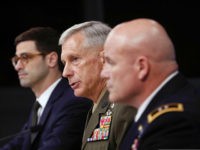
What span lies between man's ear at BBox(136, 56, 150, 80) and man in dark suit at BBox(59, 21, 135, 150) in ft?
2.52

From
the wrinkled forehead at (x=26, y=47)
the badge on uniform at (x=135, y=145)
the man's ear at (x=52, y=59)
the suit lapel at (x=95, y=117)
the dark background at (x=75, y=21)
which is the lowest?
the badge on uniform at (x=135, y=145)

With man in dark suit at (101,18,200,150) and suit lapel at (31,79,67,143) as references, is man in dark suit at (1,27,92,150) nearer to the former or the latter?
suit lapel at (31,79,67,143)

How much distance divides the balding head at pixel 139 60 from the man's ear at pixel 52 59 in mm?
1569

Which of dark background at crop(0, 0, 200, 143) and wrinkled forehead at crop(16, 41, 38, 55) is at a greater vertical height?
dark background at crop(0, 0, 200, 143)

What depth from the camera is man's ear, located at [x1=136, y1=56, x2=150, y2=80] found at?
1.86 m

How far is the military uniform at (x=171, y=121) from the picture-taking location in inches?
69.7

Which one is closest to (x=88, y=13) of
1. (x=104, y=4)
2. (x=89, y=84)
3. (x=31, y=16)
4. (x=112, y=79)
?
(x=104, y=4)

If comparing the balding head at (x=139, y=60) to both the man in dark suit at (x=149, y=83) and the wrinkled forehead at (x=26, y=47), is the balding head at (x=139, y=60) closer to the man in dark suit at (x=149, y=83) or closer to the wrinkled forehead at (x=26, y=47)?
the man in dark suit at (x=149, y=83)

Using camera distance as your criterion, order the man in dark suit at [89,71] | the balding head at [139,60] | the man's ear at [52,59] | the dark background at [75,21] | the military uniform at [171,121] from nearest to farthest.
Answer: the military uniform at [171,121] → the balding head at [139,60] → the man in dark suit at [89,71] → the man's ear at [52,59] → the dark background at [75,21]

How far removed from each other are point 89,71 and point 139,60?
3.26ft

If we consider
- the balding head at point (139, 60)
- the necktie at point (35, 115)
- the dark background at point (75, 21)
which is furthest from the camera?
the dark background at point (75, 21)

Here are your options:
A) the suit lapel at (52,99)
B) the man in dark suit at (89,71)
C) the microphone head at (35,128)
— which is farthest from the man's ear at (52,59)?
the man in dark suit at (89,71)

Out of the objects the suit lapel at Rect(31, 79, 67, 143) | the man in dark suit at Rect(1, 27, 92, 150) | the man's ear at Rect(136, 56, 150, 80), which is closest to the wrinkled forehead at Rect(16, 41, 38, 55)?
the man in dark suit at Rect(1, 27, 92, 150)

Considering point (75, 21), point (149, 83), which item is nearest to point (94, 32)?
point (149, 83)
